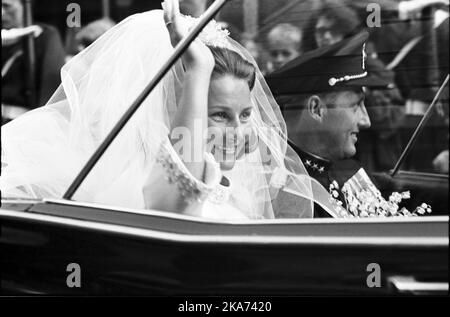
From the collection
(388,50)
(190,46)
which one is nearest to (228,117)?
(190,46)

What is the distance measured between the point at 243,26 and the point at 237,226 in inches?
22.1

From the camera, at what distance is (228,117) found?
1.97 metres

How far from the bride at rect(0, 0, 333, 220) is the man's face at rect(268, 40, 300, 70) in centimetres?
6

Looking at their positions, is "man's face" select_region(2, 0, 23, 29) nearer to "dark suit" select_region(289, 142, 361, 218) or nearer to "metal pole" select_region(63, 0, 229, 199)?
"metal pole" select_region(63, 0, 229, 199)

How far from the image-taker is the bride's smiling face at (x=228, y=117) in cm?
192

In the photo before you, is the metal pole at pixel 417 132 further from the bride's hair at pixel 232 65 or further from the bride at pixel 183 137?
the bride's hair at pixel 232 65

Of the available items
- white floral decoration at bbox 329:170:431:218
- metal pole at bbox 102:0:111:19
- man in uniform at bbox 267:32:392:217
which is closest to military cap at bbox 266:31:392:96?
man in uniform at bbox 267:32:392:217

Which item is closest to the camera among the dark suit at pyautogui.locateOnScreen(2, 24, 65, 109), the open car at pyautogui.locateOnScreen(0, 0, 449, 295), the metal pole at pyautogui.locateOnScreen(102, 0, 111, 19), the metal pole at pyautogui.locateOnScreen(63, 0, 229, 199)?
the open car at pyautogui.locateOnScreen(0, 0, 449, 295)

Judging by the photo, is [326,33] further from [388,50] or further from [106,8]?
[106,8]

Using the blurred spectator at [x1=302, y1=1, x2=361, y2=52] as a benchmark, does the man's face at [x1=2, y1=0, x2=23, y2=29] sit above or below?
above

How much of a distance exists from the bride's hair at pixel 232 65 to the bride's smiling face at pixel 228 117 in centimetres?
1

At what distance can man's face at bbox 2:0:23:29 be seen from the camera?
234cm

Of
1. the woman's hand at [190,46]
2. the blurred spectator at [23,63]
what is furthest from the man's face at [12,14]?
the woman's hand at [190,46]
